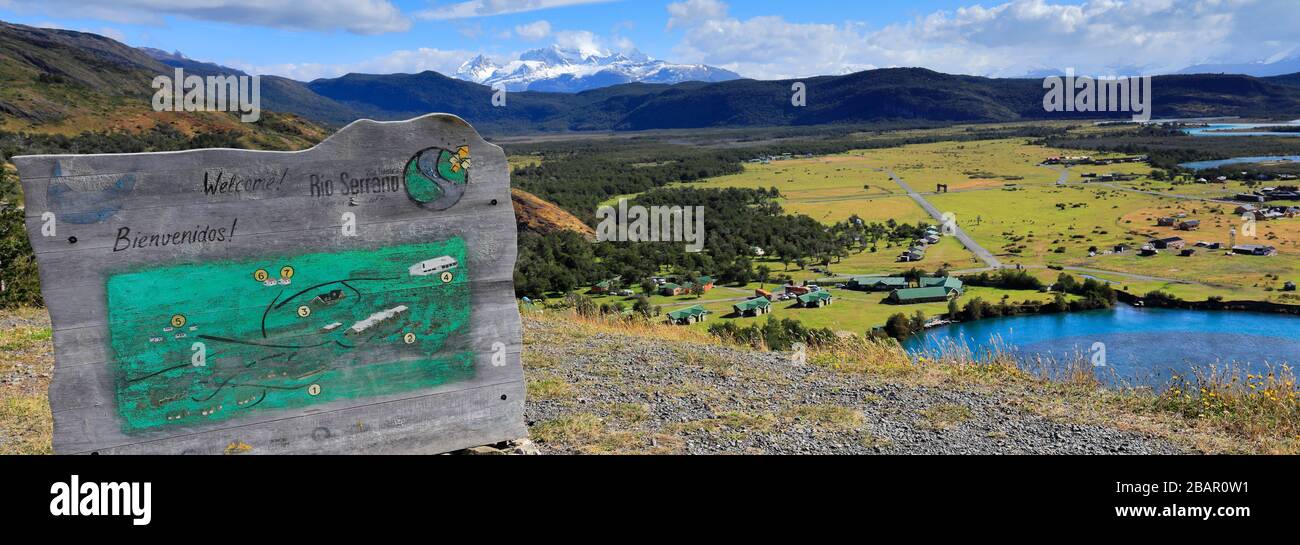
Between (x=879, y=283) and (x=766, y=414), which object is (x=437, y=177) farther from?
(x=879, y=283)

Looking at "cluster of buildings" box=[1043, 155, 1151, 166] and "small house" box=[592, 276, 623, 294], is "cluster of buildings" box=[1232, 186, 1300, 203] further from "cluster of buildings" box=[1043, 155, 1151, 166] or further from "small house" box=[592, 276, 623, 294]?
"small house" box=[592, 276, 623, 294]

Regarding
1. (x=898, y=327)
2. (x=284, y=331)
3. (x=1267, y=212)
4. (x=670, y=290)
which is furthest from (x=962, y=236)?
(x=284, y=331)

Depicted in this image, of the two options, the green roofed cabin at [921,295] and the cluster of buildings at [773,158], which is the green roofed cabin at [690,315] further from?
the cluster of buildings at [773,158]

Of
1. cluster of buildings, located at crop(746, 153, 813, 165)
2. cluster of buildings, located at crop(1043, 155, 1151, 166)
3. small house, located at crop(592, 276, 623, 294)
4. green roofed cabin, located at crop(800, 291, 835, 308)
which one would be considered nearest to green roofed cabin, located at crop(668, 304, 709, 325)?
green roofed cabin, located at crop(800, 291, 835, 308)

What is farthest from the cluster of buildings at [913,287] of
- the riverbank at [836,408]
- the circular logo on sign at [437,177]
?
the circular logo on sign at [437,177]

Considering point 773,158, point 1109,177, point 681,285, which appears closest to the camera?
point 681,285

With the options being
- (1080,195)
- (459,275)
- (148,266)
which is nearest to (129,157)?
(148,266)
